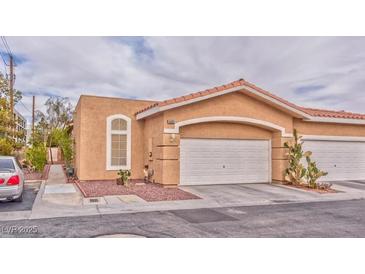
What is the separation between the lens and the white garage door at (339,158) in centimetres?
1541

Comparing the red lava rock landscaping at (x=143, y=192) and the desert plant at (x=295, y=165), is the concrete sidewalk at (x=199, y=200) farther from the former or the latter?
the desert plant at (x=295, y=165)

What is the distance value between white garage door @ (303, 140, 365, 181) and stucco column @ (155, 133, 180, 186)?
715cm

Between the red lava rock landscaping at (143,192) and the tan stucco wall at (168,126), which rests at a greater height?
the tan stucco wall at (168,126)

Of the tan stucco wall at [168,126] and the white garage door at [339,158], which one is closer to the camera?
the tan stucco wall at [168,126]

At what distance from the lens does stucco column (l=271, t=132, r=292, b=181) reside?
14.1 meters

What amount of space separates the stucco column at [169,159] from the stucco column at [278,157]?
516 centimetres

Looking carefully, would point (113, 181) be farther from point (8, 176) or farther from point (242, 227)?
point (242, 227)

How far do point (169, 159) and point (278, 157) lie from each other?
5.59m

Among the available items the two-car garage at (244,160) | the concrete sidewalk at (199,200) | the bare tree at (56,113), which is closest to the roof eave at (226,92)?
the two-car garage at (244,160)

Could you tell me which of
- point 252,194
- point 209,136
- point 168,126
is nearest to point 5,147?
point 168,126

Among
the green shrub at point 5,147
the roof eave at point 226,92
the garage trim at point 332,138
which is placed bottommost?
the green shrub at point 5,147

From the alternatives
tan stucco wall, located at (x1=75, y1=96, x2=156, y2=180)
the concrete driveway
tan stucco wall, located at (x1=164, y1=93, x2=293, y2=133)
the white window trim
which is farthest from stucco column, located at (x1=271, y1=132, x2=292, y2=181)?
the white window trim

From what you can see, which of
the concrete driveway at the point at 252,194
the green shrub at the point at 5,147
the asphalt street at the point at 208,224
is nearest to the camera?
the asphalt street at the point at 208,224
